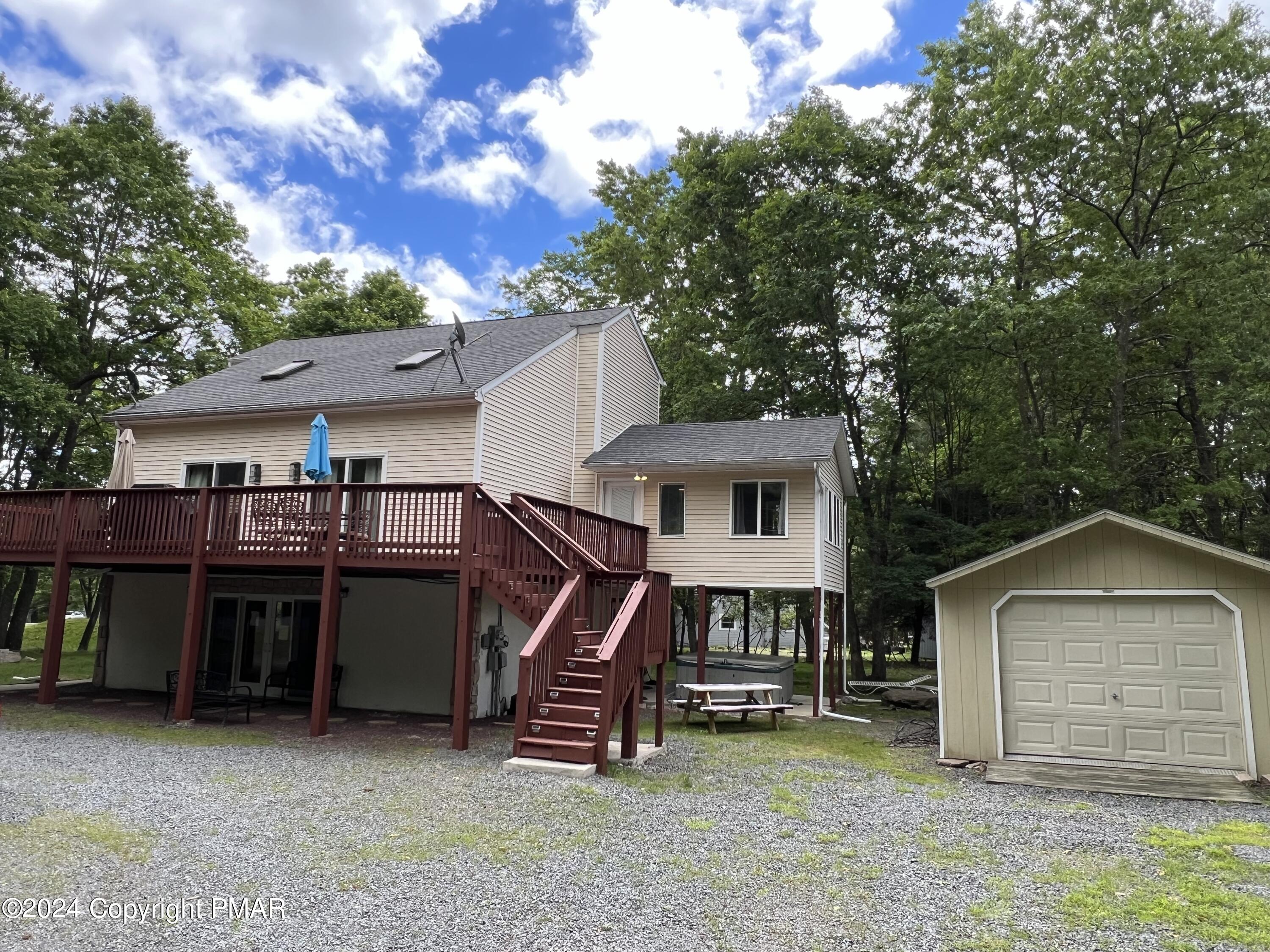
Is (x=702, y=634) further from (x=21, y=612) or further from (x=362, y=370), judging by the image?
(x=21, y=612)

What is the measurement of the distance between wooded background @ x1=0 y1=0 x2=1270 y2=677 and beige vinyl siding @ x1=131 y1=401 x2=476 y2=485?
705 centimetres

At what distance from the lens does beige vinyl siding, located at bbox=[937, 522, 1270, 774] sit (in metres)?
9.38

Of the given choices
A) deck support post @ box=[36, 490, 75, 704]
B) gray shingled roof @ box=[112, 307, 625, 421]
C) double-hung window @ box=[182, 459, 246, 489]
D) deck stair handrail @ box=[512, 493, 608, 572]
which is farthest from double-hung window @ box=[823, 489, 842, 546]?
deck support post @ box=[36, 490, 75, 704]

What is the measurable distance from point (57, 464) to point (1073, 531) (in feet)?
89.5

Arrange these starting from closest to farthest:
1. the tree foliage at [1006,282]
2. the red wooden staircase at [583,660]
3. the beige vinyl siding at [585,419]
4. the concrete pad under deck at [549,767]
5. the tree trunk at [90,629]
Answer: the concrete pad under deck at [549,767]
the red wooden staircase at [583,660]
the beige vinyl siding at [585,419]
the tree foliage at [1006,282]
the tree trunk at [90,629]

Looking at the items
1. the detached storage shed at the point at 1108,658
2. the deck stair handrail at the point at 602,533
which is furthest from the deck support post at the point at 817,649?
the detached storage shed at the point at 1108,658

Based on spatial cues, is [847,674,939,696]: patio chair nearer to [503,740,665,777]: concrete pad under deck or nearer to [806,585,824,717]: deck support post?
[806,585,824,717]: deck support post

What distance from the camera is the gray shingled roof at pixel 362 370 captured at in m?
13.9

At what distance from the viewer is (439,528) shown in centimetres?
1055

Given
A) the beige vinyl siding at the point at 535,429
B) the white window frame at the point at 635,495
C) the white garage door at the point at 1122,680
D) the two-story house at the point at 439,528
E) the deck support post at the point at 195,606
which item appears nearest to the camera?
the white garage door at the point at 1122,680

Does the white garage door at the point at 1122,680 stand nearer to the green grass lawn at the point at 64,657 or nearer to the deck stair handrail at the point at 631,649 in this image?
the deck stair handrail at the point at 631,649

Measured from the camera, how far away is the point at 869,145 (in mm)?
22438

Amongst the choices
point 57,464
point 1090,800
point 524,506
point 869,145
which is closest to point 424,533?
point 524,506

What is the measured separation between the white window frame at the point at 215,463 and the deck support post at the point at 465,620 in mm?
6671
